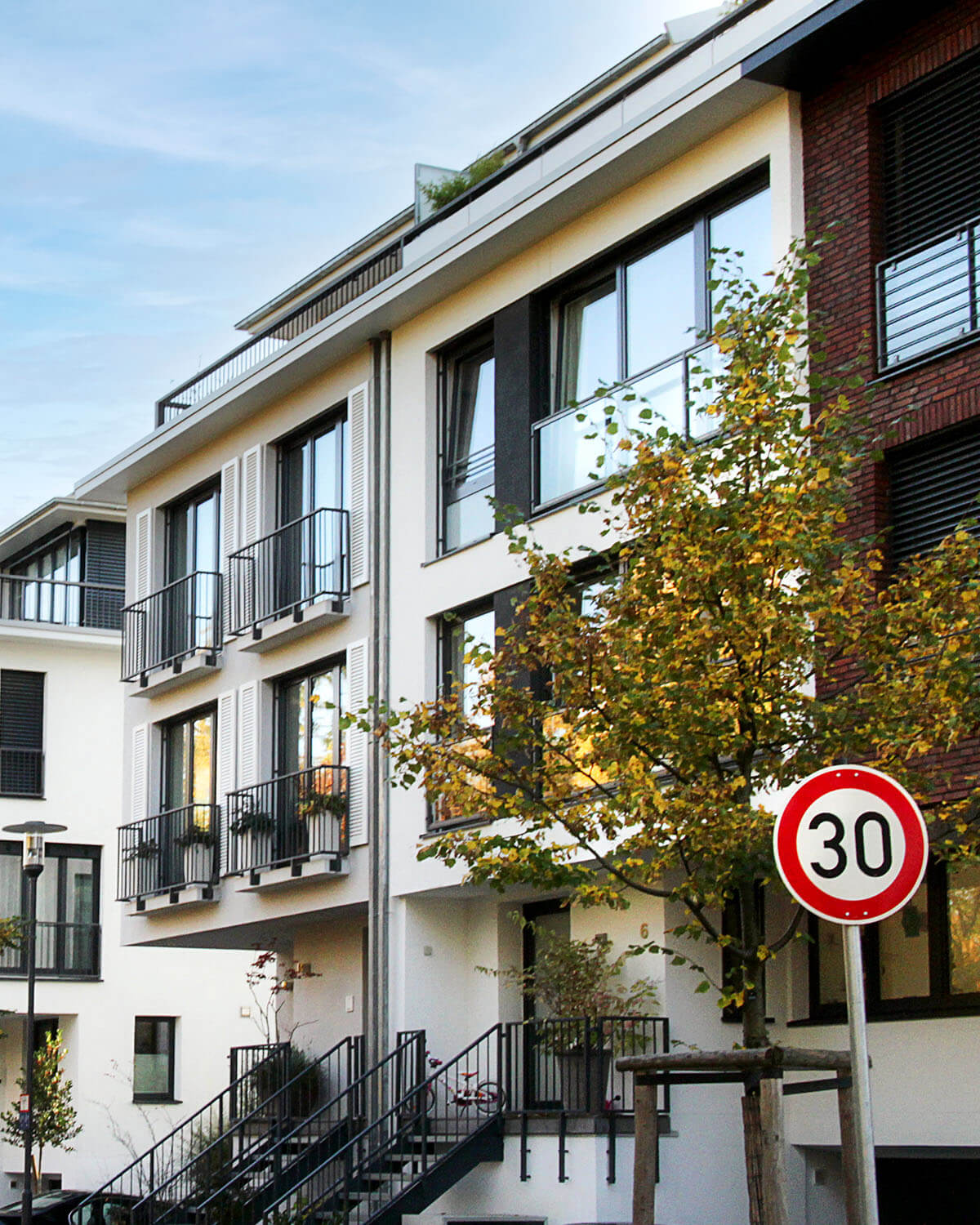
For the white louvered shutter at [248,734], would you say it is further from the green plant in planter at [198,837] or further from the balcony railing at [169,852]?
the green plant in planter at [198,837]

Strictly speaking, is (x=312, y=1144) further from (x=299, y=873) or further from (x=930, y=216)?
(x=930, y=216)

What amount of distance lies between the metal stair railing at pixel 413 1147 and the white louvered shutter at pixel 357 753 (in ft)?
10.3

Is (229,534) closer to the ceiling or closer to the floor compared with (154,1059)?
closer to the ceiling

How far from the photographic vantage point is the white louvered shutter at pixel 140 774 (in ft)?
98.4

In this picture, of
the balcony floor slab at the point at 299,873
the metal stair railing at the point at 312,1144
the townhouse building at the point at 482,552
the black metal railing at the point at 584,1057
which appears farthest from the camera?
the balcony floor slab at the point at 299,873

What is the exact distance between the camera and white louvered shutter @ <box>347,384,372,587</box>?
2509cm

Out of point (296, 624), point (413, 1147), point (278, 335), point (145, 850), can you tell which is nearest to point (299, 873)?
point (296, 624)

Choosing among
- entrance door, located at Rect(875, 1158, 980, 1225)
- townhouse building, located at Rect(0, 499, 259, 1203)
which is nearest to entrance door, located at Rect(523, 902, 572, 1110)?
entrance door, located at Rect(875, 1158, 980, 1225)

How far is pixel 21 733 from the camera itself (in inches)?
1558

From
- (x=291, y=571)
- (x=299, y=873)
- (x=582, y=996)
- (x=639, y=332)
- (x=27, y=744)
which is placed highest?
(x=639, y=332)

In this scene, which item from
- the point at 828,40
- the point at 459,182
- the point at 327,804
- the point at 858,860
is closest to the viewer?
the point at 858,860

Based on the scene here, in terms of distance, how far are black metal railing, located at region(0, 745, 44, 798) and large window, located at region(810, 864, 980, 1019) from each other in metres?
23.4

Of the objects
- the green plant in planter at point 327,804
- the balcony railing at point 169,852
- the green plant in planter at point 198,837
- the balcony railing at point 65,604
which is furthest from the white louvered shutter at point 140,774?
the balcony railing at point 65,604

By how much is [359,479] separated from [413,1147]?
8.46 metres
